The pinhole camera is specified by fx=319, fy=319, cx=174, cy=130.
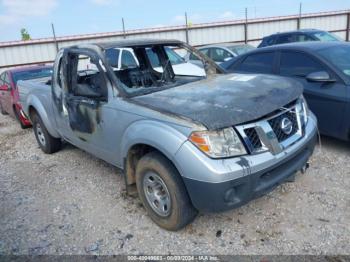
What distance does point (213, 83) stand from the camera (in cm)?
364

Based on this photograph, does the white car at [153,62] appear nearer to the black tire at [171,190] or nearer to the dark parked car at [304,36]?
the black tire at [171,190]

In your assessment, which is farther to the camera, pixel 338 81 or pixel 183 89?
pixel 338 81

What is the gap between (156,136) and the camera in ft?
9.06

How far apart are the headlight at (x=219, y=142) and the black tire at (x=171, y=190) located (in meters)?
0.40

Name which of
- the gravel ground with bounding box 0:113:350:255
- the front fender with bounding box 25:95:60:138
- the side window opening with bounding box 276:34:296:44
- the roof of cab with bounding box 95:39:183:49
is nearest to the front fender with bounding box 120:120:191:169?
the gravel ground with bounding box 0:113:350:255

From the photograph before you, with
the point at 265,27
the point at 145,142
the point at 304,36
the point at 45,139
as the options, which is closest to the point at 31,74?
the point at 45,139

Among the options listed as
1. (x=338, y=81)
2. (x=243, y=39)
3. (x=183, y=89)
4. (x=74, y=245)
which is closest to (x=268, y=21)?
(x=243, y=39)

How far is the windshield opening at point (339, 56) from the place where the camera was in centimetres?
425

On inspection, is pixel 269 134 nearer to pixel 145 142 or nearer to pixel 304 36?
pixel 145 142

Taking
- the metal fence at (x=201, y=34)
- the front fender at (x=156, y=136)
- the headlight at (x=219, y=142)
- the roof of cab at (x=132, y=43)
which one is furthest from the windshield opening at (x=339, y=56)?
the metal fence at (x=201, y=34)

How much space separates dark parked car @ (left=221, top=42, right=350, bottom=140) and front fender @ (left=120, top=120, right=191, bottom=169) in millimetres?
2555

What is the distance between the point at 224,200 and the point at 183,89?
1400 millimetres

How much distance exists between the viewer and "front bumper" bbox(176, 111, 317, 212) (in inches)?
96.8

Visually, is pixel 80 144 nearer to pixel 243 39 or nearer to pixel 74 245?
pixel 74 245
